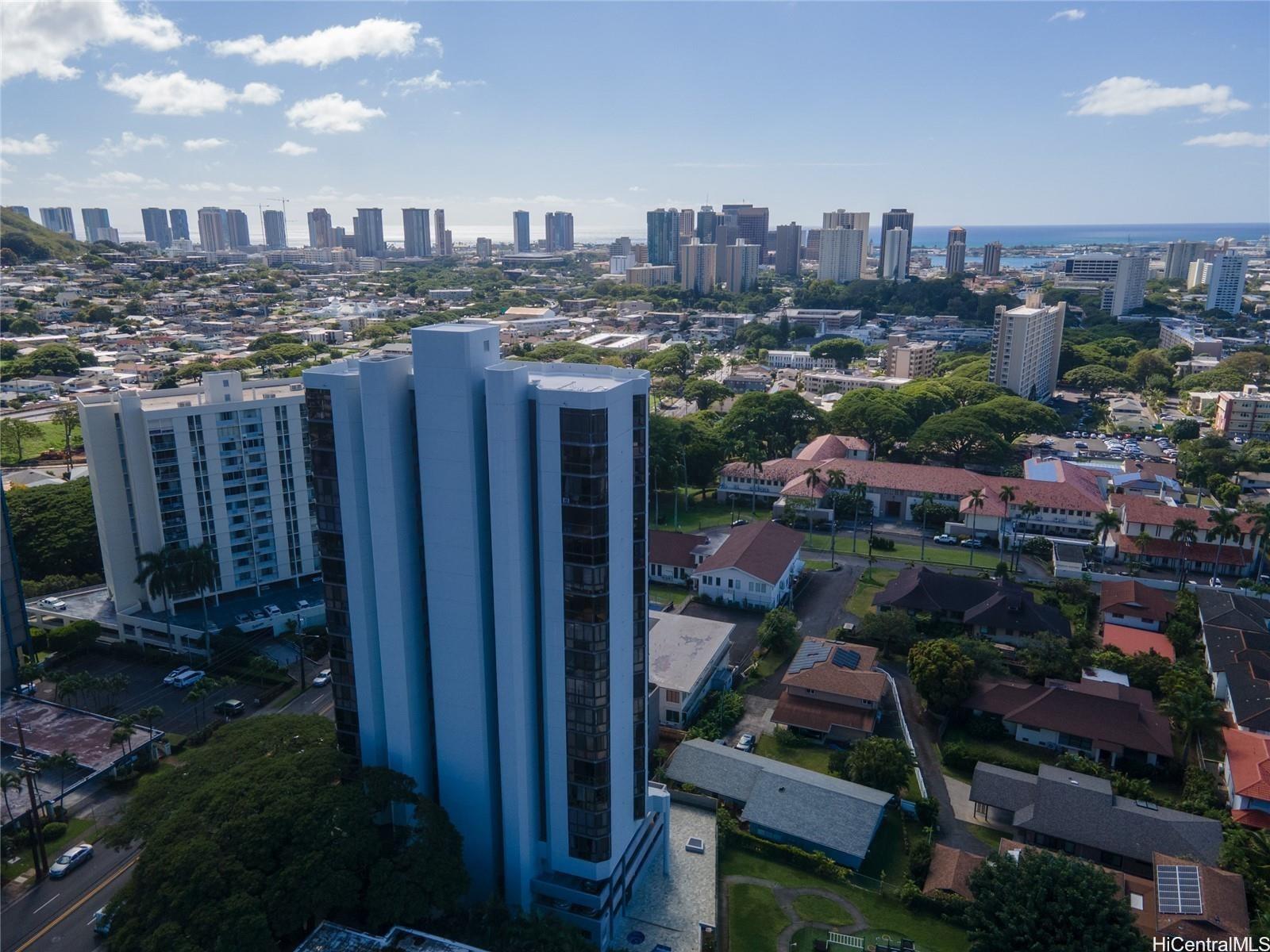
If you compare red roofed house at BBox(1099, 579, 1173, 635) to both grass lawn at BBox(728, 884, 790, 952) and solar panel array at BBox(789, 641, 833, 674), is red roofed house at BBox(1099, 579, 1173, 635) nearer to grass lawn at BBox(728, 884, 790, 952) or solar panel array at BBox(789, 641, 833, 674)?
solar panel array at BBox(789, 641, 833, 674)

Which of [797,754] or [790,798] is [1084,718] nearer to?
[797,754]

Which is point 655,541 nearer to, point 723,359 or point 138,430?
point 138,430

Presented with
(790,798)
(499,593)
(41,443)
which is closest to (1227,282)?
(790,798)

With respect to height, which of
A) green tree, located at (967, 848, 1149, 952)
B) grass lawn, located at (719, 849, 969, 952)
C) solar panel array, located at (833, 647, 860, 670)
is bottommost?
grass lawn, located at (719, 849, 969, 952)

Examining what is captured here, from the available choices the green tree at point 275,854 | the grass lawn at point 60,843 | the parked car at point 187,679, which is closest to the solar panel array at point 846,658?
the green tree at point 275,854

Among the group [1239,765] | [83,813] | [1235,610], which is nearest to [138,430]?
[83,813]

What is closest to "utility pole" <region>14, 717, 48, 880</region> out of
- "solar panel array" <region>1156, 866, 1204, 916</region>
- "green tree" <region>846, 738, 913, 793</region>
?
"green tree" <region>846, 738, 913, 793</region>

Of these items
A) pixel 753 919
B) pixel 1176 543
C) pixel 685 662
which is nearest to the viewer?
pixel 753 919
